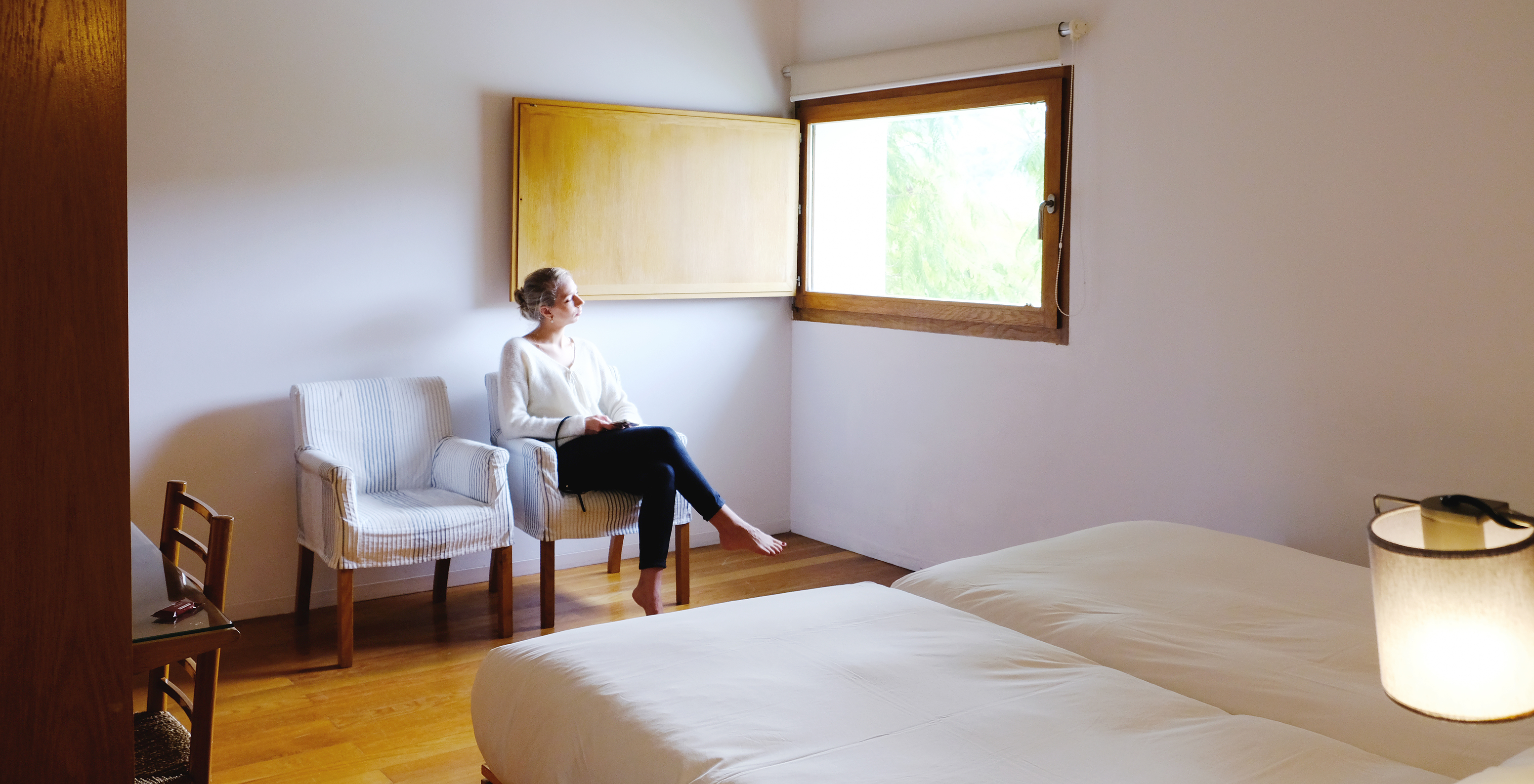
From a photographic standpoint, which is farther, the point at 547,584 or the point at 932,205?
the point at 932,205

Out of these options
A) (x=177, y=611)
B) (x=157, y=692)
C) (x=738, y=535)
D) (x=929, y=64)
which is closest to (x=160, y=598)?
(x=177, y=611)

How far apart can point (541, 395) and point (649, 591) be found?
2.53 feet

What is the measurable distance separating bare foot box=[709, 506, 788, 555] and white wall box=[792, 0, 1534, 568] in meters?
0.82

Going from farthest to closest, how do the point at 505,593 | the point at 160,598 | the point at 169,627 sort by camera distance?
the point at 505,593, the point at 160,598, the point at 169,627

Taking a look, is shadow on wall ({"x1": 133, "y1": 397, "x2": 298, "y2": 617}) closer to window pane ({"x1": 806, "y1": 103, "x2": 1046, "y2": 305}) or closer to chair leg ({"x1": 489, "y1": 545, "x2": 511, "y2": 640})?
chair leg ({"x1": 489, "y1": 545, "x2": 511, "y2": 640})

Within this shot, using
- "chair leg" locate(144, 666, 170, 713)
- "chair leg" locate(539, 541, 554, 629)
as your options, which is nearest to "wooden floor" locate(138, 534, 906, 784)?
"chair leg" locate(539, 541, 554, 629)

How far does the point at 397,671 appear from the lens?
132 inches

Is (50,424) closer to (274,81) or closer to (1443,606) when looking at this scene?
(1443,606)

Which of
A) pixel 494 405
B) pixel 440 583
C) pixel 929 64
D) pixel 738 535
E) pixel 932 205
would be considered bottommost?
pixel 440 583

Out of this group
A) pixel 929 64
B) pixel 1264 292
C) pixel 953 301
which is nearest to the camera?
pixel 1264 292

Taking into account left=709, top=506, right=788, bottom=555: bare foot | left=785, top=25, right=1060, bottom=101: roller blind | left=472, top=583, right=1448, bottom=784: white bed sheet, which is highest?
left=785, top=25, right=1060, bottom=101: roller blind

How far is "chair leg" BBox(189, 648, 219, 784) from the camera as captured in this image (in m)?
1.76

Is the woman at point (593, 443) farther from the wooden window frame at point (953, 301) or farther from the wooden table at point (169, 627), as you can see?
the wooden table at point (169, 627)

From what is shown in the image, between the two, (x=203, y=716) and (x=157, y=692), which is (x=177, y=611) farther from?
(x=157, y=692)
